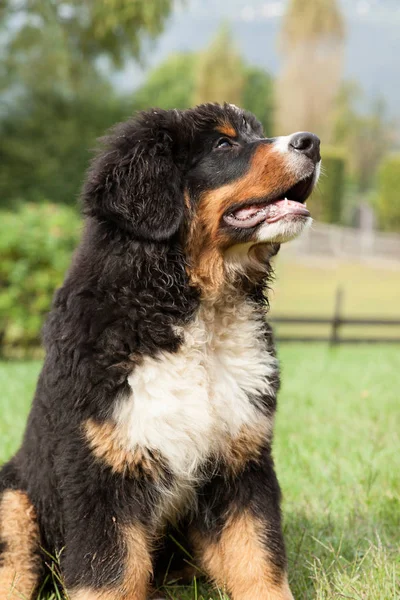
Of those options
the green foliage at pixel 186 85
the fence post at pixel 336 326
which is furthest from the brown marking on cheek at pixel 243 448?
the green foliage at pixel 186 85

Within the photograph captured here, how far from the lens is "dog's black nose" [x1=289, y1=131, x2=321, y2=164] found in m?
3.09

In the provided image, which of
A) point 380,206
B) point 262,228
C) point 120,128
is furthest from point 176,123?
point 380,206

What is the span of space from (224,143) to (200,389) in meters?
1.10

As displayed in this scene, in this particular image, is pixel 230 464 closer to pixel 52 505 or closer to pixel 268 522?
pixel 268 522

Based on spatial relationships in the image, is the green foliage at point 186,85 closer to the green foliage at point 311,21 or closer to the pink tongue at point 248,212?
the green foliage at point 311,21

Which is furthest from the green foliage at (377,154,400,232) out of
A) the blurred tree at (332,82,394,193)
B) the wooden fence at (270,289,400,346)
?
the wooden fence at (270,289,400,346)

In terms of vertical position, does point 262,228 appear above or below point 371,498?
above

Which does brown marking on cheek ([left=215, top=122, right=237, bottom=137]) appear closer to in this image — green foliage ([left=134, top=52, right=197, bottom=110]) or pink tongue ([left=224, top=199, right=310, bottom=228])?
pink tongue ([left=224, top=199, right=310, bottom=228])

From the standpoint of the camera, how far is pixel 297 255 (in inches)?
1078

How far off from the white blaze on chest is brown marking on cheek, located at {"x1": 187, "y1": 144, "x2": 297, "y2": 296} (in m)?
0.16

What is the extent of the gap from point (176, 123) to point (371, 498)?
2.48 metres

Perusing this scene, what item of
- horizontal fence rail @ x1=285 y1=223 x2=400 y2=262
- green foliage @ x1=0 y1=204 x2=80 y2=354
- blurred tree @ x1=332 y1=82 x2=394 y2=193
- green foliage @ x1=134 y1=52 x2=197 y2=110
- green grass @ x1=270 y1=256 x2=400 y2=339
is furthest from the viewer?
green foliage @ x1=134 y1=52 x2=197 y2=110

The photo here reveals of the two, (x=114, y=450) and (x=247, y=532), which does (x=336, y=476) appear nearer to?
(x=247, y=532)

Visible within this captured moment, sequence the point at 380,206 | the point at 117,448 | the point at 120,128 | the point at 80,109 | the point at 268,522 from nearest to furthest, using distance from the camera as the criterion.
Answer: the point at 117,448
the point at 268,522
the point at 120,128
the point at 80,109
the point at 380,206
